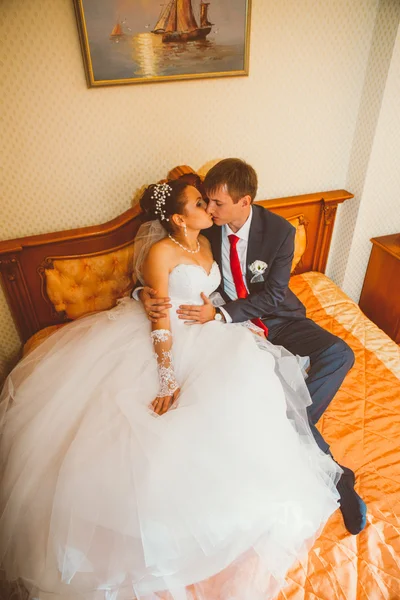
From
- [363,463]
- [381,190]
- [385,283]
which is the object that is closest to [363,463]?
[363,463]

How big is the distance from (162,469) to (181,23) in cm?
223

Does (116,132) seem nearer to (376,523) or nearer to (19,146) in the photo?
(19,146)

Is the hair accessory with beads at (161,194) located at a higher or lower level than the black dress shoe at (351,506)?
higher

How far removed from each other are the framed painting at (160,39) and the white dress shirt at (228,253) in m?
0.91

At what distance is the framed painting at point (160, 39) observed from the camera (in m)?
1.98

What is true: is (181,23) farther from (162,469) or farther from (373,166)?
(162,469)

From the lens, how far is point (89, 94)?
214 cm

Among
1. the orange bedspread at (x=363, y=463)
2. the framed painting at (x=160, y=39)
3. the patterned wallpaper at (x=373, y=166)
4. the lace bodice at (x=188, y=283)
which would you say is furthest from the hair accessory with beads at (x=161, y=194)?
the patterned wallpaper at (x=373, y=166)

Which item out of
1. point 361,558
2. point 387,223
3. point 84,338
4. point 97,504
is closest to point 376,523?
point 361,558

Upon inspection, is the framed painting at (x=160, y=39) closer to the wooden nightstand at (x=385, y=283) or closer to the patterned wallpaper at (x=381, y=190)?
the patterned wallpaper at (x=381, y=190)

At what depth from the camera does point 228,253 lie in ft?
7.71

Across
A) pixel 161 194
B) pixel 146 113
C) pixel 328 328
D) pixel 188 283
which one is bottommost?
pixel 328 328

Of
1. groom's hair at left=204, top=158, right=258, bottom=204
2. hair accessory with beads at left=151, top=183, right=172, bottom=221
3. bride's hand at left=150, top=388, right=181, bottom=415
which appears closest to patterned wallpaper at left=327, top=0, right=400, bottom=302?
groom's hair at left=204, top=158, right=258, bottom=204

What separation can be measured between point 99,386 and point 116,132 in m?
1.49
